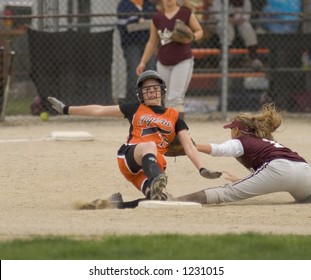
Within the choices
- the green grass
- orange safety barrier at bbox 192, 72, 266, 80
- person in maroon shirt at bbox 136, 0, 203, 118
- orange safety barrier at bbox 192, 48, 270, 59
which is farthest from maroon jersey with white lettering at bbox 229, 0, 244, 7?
the green grass

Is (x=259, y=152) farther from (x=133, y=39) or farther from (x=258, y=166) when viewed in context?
(x=133, y=39)

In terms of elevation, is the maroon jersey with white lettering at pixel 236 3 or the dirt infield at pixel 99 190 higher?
the maroon jersey with white lettering at pixel 236 3

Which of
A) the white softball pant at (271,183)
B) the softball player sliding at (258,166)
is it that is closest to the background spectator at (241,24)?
the softball player sliding at (258,166)

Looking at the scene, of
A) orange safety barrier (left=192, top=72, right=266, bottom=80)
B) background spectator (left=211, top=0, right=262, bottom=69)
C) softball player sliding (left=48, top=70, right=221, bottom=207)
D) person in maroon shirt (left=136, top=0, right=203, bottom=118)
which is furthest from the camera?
background spectator (left=211, top=0, right=262, bottom=69)

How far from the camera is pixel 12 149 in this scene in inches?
473

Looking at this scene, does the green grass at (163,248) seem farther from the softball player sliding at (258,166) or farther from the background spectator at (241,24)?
the background spectator at (241,24)

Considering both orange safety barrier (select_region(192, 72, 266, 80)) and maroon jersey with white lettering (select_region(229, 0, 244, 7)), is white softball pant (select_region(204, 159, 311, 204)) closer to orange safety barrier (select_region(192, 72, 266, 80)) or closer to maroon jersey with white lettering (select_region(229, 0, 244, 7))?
orange safety barrier (select_region(192, 72, 266, 80))

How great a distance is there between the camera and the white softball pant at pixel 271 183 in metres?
8.40

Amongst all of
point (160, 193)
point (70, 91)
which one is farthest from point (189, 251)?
point (70, 91)

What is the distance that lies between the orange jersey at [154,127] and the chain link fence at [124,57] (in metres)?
6.63

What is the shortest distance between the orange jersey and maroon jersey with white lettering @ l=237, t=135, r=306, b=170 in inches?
22.5

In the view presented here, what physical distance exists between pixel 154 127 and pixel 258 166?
90 centimetres

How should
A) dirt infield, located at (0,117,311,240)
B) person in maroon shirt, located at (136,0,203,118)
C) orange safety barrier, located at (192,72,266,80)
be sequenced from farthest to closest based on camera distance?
orange safety barrier, located at (192,72,266,80), person in maroon shirt, located at (136,0,203,118), dirt infield, located at (0,117,311,240)

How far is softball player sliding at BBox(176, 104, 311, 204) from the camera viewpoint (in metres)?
8.41
